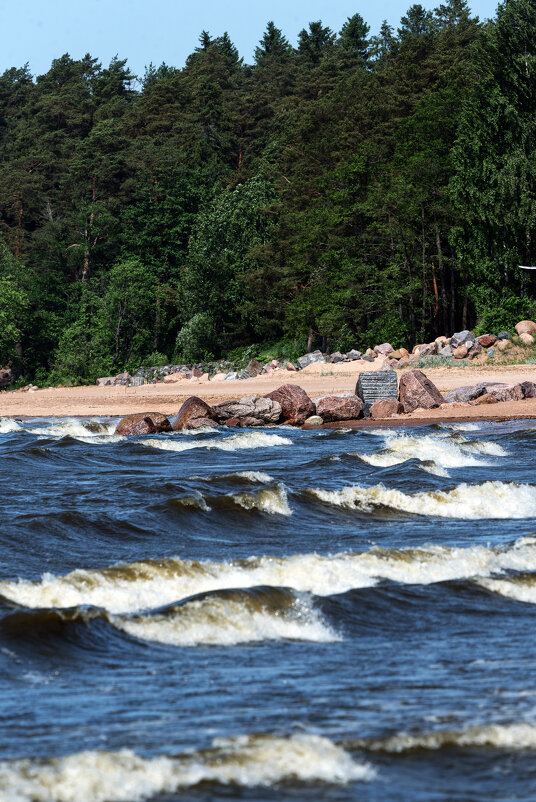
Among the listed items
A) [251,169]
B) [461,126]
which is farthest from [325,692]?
[251,169]

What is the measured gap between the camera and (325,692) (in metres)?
6.50

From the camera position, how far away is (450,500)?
47.0 ft

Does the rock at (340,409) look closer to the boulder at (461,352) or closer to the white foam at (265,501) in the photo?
the boulder at (461,352)

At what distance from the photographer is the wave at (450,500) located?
13914 mm

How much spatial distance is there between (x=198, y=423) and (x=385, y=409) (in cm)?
514

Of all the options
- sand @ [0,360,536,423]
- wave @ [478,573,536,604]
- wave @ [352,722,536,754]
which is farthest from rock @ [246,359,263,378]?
wave @ [352,722,536,754]

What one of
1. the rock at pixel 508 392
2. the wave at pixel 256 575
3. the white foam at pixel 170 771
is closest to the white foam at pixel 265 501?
the wave at pixel 256 575

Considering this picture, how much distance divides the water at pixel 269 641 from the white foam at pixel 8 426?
14.5 metres

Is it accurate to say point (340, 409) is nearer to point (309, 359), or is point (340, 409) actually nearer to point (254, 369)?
point (309, 359)

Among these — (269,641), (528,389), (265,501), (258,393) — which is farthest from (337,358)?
(269,641)

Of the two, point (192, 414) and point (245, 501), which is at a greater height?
point (192, 414)

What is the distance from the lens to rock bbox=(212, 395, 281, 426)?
28.0 meters

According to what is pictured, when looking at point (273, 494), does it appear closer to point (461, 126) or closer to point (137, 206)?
point (461, 126)

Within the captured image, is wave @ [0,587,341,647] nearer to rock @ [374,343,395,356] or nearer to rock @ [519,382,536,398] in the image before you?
rock @ [519,382,536,398]
